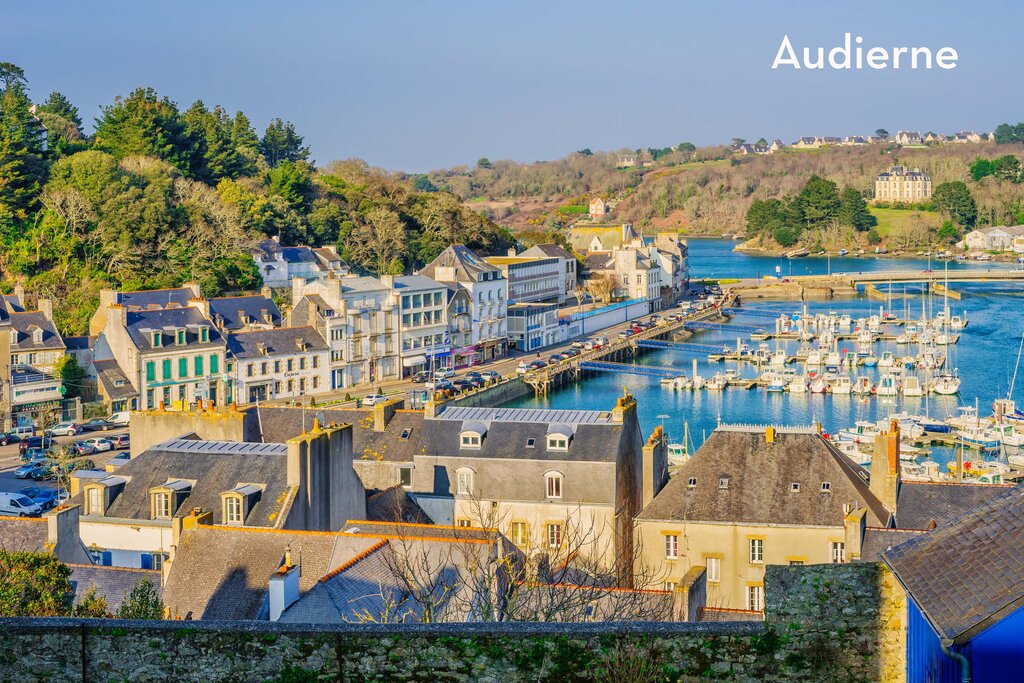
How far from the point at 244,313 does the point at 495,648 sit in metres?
38.6

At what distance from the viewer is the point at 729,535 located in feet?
56.4

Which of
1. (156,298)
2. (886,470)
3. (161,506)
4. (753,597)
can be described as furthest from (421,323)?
(753,597)

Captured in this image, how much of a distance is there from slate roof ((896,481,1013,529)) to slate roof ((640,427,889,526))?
371mm

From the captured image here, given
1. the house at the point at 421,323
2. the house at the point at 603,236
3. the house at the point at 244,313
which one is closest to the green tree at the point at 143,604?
the house at the point at 244,313

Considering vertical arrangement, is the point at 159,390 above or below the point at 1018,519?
below

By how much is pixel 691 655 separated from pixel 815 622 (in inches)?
25.9

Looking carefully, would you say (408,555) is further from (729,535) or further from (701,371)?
(701,371)

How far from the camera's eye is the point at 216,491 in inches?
636

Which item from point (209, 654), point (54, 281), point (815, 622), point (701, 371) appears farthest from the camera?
point (701, 371)

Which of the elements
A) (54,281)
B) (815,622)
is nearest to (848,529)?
(815,622)

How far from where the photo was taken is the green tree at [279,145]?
85.4 m

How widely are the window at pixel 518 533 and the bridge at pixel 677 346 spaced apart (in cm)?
4437

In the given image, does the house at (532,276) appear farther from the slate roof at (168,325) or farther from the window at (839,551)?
the window at (839,551)

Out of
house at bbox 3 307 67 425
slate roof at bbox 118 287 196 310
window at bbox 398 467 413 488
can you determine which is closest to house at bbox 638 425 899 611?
window at bbox 398 467 413 488
